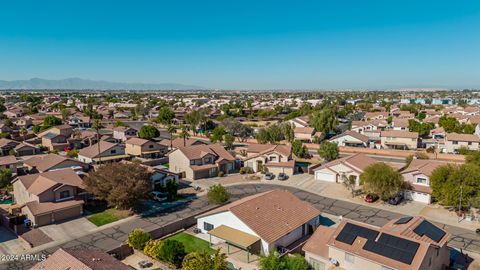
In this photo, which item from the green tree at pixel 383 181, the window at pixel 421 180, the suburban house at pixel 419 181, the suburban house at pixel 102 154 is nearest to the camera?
the green tree at pixel 383 181

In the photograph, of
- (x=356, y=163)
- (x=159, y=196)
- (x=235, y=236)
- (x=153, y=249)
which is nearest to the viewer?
(x=153, y=249)

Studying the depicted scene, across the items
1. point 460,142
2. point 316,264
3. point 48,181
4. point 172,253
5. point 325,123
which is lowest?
point 316,264

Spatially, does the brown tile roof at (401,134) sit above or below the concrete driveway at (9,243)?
above

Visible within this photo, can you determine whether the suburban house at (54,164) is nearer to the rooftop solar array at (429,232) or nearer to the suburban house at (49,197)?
the suburban house at (49,197)

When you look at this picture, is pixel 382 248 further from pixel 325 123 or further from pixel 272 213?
pixel 325 123

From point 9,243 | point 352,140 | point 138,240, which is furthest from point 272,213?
point 352,140

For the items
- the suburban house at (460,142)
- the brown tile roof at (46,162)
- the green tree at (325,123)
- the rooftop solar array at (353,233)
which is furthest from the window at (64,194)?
the suburban house at (460,142)

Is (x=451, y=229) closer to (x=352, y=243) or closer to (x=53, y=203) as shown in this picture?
(x=352, y=243)
